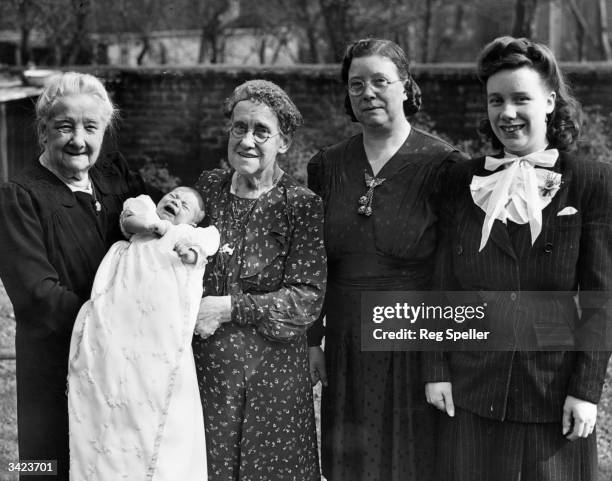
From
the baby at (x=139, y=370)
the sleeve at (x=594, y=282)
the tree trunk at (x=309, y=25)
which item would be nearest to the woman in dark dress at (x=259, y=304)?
the baby at (x=139, y=370)

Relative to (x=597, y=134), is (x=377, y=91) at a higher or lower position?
lower

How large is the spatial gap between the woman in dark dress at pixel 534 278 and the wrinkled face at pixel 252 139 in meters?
0.77

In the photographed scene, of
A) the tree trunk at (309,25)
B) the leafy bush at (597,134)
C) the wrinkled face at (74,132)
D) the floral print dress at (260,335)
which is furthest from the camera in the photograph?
the tree trunk at (309,25)

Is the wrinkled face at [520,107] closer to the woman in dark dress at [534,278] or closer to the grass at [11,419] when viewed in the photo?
the woman in dark dress at [534,278]

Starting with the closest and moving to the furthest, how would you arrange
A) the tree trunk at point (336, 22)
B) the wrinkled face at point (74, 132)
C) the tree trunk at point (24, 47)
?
the wrinkled face at point (74, 132)
the tree trunk at point (336, 22)
the tree trunk at point (24, 47)

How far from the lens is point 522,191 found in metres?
3.10

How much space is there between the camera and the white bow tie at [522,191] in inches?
121

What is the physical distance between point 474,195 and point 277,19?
1213 centimetres

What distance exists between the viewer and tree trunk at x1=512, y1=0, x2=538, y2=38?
12.2 meters

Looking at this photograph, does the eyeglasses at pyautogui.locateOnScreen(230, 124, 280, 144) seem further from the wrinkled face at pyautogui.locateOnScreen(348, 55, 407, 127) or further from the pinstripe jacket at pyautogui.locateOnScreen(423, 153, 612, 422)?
the pinstripe jacket at pyautogui.locateOnScreen(423, 153, 612, 422)

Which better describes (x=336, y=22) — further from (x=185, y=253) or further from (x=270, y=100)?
(x=185, y=253)

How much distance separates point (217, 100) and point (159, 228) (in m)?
7.40

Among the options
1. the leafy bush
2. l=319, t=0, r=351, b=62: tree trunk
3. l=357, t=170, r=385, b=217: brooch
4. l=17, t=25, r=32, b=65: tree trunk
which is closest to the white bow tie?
l=357, t=170, r=385, b=217: brooch

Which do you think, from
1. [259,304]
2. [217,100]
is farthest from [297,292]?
[217,100]
